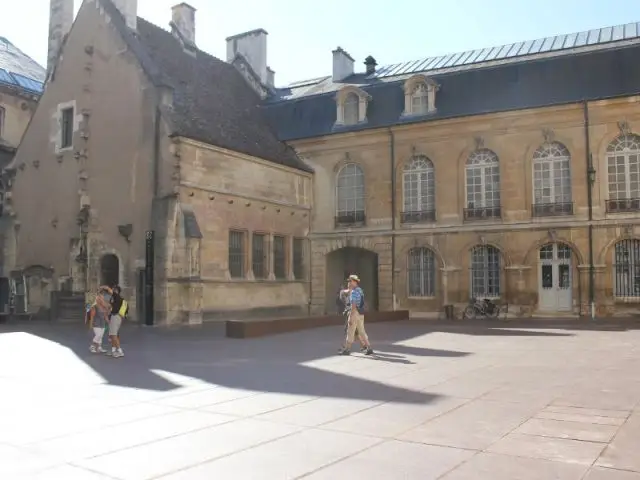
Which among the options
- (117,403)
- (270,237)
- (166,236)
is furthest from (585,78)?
(117,403)

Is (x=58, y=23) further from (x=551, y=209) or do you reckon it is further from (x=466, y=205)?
(x=551, y=209)

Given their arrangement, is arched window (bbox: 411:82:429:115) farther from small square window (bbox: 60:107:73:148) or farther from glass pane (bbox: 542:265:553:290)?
small square window (bbox: 60:107:73:148)

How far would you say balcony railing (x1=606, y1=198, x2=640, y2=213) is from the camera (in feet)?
75.4

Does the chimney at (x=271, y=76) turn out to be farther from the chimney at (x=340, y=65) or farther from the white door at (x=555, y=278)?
the white door at (x=555, y=278)

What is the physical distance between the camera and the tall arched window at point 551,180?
24.3 metres

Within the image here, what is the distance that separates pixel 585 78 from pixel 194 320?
16.6 metres

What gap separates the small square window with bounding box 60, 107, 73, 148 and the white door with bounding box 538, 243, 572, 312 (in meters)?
19.0

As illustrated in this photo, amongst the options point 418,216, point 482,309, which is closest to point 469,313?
point 482,309

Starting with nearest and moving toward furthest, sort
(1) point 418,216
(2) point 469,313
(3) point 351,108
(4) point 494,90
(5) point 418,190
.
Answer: (2) point 469,313 → (4) point 494,90 → (1) point 418,216 → (5) point 418,190 → (3) point 351,108

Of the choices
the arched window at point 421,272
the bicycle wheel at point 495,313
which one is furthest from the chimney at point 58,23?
the bicycle wheel at point 495,313

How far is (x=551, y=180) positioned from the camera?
24500mm

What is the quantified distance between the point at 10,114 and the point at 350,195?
17272mm

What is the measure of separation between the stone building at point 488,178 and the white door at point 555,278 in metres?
0.04

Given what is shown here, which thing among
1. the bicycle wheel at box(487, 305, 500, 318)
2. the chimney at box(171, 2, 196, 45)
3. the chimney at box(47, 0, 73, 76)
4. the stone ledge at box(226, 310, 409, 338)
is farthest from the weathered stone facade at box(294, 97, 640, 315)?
the chimney at box(47, 0, 73, 76)
